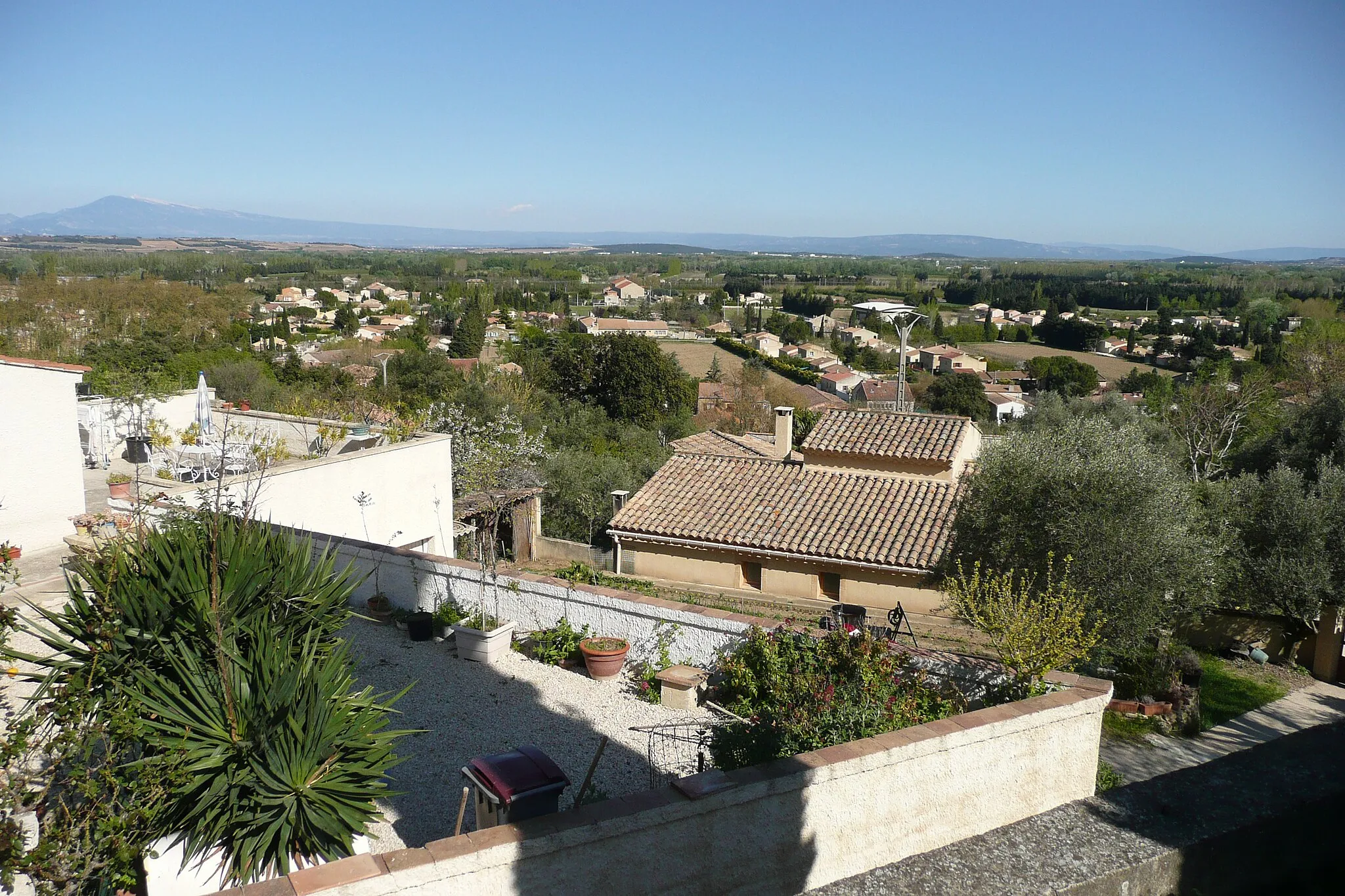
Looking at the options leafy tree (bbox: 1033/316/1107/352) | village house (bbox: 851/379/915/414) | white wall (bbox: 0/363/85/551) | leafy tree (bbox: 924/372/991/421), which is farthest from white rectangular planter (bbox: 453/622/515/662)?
leafy tree (bbox: 1033/316/1107/352)

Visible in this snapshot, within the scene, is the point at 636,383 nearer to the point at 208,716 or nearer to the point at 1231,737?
the point at 1231,737

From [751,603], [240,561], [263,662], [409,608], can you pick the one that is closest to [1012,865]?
[263,662]

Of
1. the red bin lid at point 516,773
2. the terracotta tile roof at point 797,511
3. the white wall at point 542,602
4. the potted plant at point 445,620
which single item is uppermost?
the red bin lid at point 516,773

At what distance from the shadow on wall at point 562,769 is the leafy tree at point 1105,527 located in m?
5.84

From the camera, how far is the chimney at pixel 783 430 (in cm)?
2061

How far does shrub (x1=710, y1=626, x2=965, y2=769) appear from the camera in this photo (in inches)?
240

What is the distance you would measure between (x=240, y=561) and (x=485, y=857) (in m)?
2.94

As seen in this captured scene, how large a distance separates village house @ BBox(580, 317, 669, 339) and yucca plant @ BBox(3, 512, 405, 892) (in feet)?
306

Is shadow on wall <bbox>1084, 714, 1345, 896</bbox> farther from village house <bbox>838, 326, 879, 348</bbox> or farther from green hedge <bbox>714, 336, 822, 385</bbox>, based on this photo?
village house <bbox>838, 326, 879, 348</bbox>

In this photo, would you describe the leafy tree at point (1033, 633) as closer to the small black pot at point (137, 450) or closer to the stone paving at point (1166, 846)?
the stone paving at point (1166, 846)

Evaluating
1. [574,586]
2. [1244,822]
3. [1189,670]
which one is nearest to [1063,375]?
[1189,670]

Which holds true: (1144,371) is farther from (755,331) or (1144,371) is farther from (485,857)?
(485,857)

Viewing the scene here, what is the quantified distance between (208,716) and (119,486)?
32.5ft

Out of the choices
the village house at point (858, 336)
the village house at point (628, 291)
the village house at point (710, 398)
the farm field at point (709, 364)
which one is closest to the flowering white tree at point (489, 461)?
the village house at point (710, 398)
